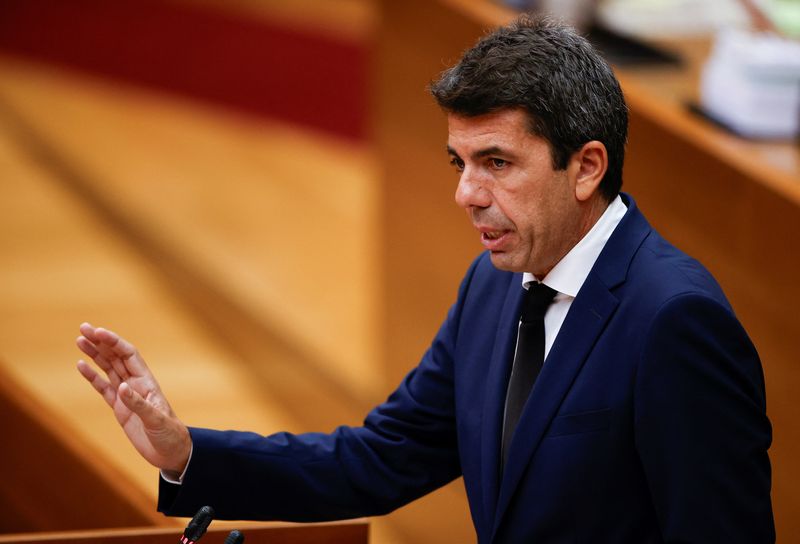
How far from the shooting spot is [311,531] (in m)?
0.98

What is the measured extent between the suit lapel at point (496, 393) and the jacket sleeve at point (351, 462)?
0.07m

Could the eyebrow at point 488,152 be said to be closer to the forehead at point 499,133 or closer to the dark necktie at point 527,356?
the forehead at point 499,133

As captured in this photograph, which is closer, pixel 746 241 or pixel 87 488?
pixel 746 241

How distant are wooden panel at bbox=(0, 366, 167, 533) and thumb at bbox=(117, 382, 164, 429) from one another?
1.66ft

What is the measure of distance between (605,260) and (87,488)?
843 millimetres

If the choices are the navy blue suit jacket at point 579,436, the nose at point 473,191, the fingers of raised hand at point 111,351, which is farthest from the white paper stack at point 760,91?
the fingers of raised hand at point 111,351

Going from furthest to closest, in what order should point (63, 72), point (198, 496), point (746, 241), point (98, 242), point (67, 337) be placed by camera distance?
point (63, 72) → point (98, 242) → point (67, 337) → point (746, 241) → point (198, 496)

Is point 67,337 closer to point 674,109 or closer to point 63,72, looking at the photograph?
point 674,109

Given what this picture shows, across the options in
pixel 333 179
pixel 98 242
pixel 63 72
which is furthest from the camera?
pixel 63 72

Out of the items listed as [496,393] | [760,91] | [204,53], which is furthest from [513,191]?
[204,53]

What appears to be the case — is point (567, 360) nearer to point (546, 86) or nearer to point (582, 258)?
point (582, 258)

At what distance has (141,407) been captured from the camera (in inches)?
34.5

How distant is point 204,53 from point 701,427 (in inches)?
145

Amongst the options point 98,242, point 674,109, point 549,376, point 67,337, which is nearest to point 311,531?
point 549,376
